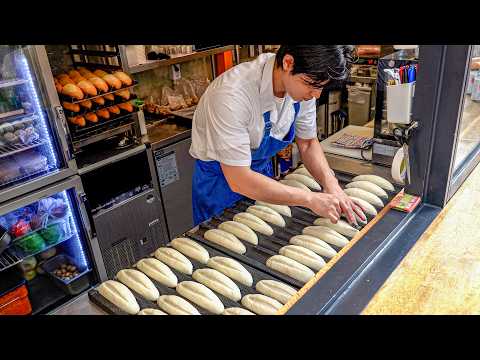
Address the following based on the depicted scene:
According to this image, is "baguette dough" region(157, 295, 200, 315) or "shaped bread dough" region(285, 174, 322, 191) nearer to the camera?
"baguette dough" region(157, 295, 200, 315)

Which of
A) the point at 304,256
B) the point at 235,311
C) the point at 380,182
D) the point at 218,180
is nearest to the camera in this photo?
the point at 235,311

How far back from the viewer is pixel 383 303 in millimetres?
1195

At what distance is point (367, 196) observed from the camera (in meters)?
1.77

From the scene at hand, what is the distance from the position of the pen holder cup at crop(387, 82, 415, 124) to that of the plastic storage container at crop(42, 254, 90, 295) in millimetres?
2375

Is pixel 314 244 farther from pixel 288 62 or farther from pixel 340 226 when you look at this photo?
pixel 288 62

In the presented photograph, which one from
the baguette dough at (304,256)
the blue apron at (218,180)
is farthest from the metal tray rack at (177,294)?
the blue apron at (218,180)

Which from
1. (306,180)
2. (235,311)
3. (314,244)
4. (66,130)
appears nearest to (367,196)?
(306,180)

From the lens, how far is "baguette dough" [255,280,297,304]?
1260 millimetres

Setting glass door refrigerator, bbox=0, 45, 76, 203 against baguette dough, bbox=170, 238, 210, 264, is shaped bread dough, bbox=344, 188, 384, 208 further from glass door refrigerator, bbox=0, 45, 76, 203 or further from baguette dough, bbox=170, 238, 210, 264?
glass door refrigerator, bbox=0, 45, 76, 203

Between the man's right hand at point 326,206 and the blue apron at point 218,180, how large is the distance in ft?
1.78

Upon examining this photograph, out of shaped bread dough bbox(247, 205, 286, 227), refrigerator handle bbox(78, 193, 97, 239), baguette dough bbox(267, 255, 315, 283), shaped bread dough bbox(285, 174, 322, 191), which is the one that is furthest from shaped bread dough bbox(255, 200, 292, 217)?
refrigerator handle bbox(78, 193, 97, 239)

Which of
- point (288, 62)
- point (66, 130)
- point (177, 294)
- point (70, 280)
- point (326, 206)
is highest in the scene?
point (288, 62)

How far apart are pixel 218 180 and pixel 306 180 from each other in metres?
0.47
